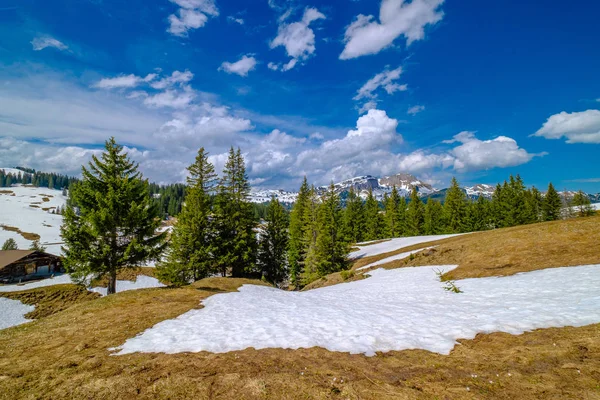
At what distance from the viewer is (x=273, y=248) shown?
42.2 meters

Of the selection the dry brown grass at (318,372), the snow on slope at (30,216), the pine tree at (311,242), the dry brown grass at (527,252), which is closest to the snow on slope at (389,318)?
the dry brown grass at (318,372)

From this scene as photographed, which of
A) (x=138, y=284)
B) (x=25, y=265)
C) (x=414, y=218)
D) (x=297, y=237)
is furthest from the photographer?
(x=414, y=218)

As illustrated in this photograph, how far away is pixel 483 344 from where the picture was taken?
24.9 ft

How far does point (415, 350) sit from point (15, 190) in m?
282

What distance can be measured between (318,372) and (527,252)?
2037 cm

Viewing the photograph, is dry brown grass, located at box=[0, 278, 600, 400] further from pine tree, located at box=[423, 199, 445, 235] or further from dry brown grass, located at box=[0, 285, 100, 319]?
pine tree, located at box=[423, 199, 445, 235]

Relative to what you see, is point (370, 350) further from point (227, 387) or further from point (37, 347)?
point (37, 347)

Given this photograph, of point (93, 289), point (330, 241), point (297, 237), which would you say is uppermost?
point (297, 237)

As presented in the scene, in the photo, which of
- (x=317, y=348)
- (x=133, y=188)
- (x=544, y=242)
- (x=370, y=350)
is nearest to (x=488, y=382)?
(x=370, y=350)

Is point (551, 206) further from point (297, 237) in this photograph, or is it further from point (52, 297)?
point (52, 297)

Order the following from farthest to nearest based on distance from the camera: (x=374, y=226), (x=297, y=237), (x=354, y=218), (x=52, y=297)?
(x=374, y=226), (x=354, y=218), (x=297, y=237), (x=52, y=297)

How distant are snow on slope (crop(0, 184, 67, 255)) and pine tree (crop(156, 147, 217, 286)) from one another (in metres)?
64.4

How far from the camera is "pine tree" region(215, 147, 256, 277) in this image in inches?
1276

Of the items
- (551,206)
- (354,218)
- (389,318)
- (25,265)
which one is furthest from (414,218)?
(25,265)
